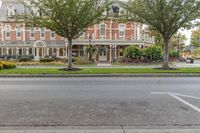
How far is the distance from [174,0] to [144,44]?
27375mm

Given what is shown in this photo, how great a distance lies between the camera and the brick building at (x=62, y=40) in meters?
48.3

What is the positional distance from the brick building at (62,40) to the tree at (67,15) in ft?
79.4

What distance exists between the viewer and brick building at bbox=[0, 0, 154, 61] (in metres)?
48.3

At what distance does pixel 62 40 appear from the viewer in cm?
5050

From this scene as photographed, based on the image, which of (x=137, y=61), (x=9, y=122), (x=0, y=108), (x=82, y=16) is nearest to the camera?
(x=9, y=122)

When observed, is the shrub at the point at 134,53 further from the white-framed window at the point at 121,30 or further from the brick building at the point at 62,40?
the white-framed window at the point at 121,30

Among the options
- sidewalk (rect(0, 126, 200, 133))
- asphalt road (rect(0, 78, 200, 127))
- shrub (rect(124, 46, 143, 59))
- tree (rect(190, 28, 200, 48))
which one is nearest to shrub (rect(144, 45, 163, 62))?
shrub (rect(124, 46, 143, 59))

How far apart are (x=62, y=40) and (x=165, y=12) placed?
30294 millimetres

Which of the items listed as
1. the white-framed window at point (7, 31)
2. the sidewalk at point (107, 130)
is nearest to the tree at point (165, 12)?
the sidewalk at point (107, 130)

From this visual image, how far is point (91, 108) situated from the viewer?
7910mm

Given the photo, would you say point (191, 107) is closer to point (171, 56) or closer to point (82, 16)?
point (82, 16)

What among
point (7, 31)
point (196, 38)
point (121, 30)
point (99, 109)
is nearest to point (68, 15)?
point (99, 109)

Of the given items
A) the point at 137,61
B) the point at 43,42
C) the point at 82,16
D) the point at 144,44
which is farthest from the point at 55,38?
the point at 82,16

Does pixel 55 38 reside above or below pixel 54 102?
above
